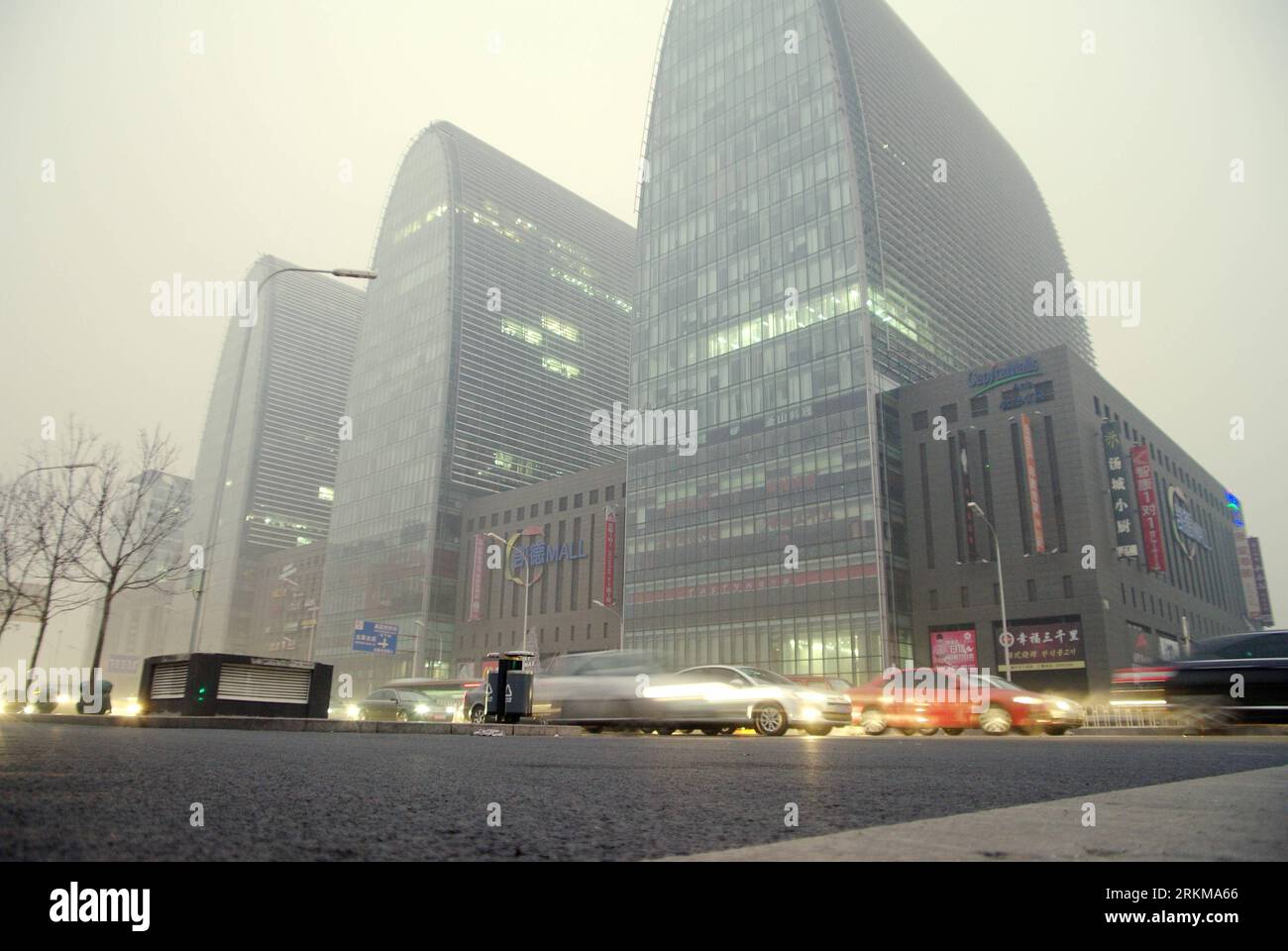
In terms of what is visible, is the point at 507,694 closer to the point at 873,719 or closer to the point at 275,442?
the point at 873,719

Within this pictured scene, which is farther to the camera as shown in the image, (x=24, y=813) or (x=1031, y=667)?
(x=1031, y=667)

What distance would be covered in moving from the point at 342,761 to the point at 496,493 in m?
97.7

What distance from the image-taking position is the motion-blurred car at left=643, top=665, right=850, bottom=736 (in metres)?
15.0

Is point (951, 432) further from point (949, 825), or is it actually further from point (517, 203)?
point (517, 203)

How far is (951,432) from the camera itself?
61469mm

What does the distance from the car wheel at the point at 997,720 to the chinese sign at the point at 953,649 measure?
3980 cm

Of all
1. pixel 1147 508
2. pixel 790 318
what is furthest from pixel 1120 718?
pixel 790 318

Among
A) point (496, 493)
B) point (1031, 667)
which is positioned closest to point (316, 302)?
point (496, 493)

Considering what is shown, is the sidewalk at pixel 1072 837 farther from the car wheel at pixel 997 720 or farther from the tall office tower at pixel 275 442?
the tall office tower at pixel 275 442

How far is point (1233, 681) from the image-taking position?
13938mm

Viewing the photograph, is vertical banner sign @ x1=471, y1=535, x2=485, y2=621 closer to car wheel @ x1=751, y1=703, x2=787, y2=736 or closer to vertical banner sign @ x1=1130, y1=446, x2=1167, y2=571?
vertical banner sign @ x1=1130, y1=446, x2=1167, y2=571

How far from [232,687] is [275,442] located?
146 metres

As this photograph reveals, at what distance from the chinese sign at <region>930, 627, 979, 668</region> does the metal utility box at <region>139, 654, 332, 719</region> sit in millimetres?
47740

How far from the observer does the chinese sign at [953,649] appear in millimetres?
55938
